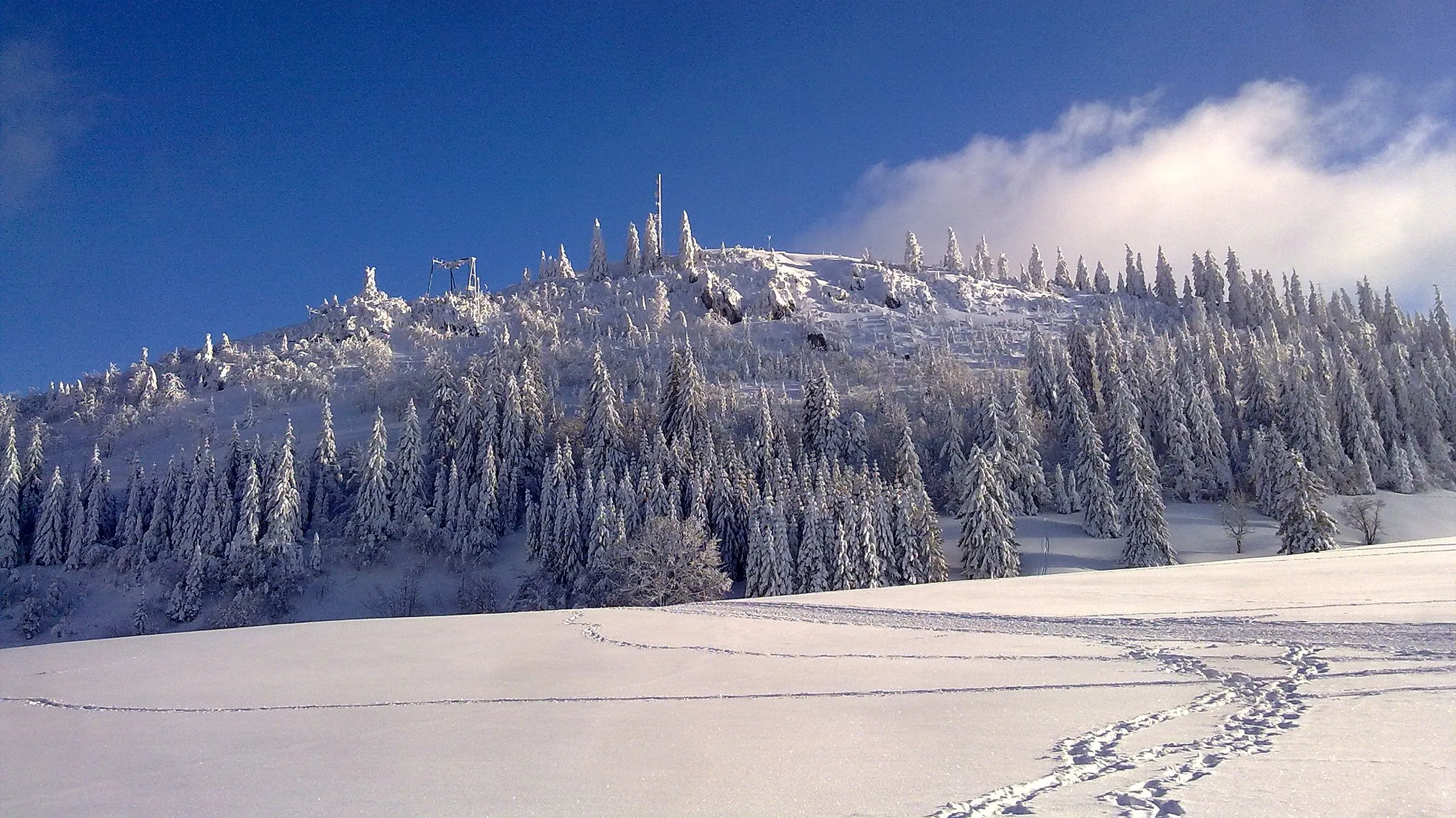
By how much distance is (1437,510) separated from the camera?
62.9 meters

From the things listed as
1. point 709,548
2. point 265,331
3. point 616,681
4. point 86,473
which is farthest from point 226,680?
point 265,331

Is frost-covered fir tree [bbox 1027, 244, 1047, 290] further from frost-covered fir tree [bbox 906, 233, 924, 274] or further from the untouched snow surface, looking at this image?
the untouched snow surface

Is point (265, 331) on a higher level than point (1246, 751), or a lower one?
higher

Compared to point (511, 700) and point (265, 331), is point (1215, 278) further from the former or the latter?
point (265, 331)

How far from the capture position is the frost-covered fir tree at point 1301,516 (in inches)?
2026

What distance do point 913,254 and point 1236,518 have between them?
131 metres

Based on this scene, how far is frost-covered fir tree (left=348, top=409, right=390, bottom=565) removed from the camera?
2596 inches

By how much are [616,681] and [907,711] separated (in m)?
5.60

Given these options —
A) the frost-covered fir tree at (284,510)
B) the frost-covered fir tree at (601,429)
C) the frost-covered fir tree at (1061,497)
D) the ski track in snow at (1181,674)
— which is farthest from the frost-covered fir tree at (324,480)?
the ski track in snow at (1181,674)

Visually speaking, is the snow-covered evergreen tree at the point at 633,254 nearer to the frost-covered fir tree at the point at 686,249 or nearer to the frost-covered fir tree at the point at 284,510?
the frost-covered fir tree at the point at 686,249

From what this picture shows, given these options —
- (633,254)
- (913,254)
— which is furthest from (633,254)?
(913,254)

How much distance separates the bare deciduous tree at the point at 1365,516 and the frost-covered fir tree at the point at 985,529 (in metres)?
28.5

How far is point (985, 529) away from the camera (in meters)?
52.3

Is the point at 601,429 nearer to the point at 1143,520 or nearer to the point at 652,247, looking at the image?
the point at 1143,520
